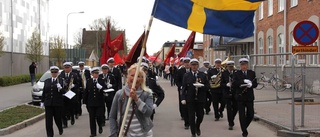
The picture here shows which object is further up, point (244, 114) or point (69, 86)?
point (69, 86)

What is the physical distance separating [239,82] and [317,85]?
4895 mm

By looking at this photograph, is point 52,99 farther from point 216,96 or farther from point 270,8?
point 270,8

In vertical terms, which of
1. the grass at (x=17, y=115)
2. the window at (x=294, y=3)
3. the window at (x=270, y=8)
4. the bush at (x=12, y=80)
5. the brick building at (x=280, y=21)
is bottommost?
the grass at (x=17, y=115)

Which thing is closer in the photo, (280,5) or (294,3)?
(294,3)

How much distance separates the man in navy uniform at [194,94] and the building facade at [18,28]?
1047 inches

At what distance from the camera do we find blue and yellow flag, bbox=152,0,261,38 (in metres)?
6.01

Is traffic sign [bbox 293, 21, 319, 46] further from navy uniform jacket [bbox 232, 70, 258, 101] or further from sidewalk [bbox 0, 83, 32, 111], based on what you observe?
sidewalk [bbox 0, 83, 32, 111]

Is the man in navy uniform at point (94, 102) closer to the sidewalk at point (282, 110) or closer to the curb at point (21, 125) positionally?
the curb at point (21, 125)

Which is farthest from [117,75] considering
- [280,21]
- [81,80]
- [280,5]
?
[280,5]

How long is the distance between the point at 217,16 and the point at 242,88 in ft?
12.4

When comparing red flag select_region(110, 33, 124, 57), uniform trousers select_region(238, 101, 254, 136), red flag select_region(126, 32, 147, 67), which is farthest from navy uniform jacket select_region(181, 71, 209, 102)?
red flag select_region(110, 33, 124, 57)

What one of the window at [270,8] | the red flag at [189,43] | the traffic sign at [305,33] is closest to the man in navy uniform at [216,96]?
the traffic sign at [305,33]

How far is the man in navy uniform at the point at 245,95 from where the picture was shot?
948cm

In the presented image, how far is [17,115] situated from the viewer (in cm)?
1274
